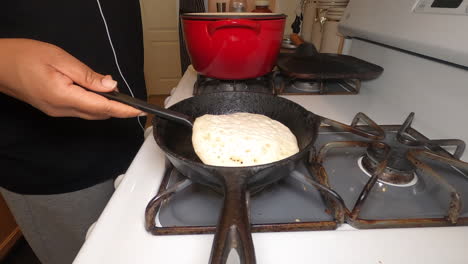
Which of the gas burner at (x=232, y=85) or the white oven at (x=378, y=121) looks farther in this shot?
the gas burner at (x=232, y=85)

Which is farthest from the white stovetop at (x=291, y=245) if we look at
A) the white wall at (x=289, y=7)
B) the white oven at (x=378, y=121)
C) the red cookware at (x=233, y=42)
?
the white wall at (x=289, y=7)

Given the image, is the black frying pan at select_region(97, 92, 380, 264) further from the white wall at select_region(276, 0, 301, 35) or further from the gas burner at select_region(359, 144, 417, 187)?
the white wall at select_region(276, 0, 301, 35)

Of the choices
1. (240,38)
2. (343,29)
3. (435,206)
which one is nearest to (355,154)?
(435,206)

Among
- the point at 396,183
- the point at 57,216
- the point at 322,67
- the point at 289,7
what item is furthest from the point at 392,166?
the point at 289,7

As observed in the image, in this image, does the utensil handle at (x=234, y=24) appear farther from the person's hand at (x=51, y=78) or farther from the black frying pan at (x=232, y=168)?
the person's hand at (x=51, y=78)

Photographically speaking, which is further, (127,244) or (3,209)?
(3,209)

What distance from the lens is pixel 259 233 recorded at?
1.04 ft

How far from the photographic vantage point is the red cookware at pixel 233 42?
23.9 inches

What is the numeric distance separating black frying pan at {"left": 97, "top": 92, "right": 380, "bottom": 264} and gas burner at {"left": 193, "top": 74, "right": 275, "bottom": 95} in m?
0.17

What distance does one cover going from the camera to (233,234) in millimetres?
223

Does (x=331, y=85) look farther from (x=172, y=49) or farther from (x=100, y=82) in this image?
(x=172, y=49)

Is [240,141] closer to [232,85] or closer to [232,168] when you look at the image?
[232,168]

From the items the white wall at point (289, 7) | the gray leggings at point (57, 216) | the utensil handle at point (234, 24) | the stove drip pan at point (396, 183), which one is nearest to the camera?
the stove drip pan at point (396, 183)

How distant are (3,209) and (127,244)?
1.30m
